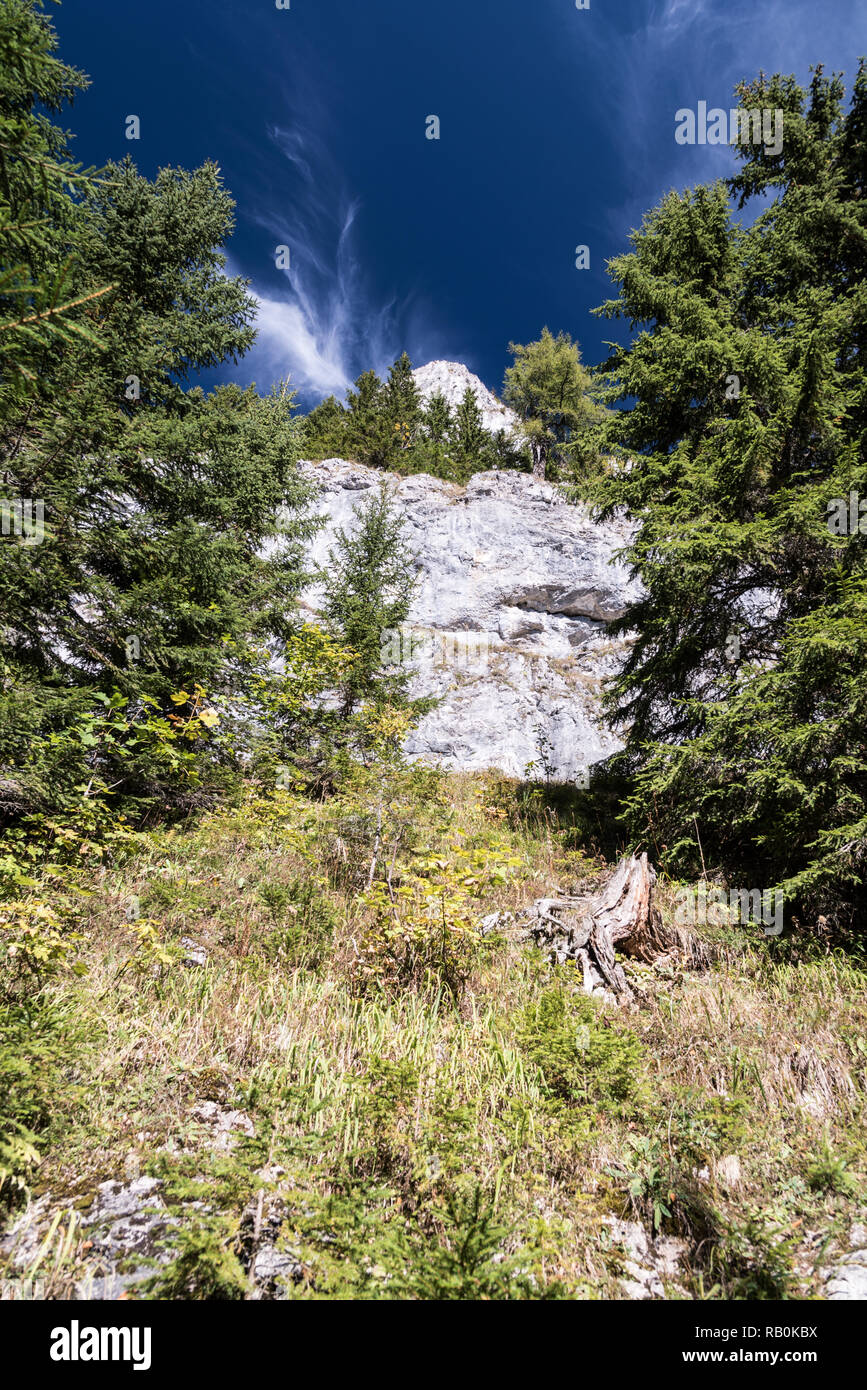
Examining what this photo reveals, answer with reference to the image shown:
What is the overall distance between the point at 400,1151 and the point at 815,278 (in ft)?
40.2

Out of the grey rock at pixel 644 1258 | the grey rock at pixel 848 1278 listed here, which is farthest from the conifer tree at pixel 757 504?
the grey rock at pixel 644 1258

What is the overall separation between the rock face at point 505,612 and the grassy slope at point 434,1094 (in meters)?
9.18

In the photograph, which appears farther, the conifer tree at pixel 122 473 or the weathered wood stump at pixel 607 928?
the conifer tree at pixel 122 473

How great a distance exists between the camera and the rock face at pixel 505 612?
16.7 meters

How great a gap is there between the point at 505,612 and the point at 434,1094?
19.0 m

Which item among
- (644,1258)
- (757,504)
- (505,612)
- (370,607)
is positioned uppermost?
(505,612)

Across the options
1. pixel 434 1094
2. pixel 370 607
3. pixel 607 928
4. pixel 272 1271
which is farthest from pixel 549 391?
pixel 272 1271

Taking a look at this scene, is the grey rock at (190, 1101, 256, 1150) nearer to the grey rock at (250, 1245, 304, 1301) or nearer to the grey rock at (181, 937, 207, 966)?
the grey rock at (250, 1245, 304, 1301)

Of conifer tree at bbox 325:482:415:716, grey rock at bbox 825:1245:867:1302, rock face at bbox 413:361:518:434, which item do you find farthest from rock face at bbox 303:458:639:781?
rock face at bbox 413:361:518:434

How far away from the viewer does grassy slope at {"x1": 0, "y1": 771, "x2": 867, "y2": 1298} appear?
214cm

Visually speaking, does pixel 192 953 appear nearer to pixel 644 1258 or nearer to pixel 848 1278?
pixel 644 1258

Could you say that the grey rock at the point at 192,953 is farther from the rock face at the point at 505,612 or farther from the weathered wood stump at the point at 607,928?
the rock face at the point at 505,612

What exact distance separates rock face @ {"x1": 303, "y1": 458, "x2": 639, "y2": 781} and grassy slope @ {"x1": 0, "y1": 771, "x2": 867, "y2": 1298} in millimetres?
9180

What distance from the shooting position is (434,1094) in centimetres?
303
